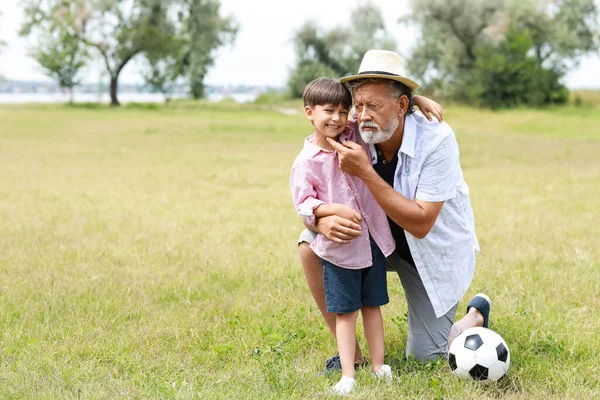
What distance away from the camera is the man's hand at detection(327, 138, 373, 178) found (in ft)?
12.7

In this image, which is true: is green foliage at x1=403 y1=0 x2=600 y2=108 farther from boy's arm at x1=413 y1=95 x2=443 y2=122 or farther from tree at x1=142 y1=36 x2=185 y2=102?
boy's arm at x1=413 y1=95 x2=443 y2=122

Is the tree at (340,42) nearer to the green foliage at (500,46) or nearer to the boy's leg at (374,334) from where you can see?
the green foliage at (500,46)

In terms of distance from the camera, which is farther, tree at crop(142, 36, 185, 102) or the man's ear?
tree at crop(142, 36, 185, 102)

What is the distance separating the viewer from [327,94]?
13.3 feet

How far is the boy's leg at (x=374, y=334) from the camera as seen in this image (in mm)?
4277

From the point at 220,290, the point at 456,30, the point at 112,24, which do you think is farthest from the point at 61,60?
the point at 220,290

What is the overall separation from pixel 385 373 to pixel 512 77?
39874mm

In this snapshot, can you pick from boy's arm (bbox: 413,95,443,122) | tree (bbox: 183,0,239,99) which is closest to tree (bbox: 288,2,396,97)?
tree (bbox: 183,0,239,99)

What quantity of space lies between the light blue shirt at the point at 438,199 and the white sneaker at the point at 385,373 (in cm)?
48

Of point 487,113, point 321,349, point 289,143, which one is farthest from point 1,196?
point 487,113

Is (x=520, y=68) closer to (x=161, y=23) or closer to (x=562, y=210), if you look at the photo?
(x=161, y=23)

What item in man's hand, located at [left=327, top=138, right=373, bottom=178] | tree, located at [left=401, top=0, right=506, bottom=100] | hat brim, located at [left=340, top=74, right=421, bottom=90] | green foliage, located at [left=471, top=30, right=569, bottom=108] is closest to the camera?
man's hand, located at [left=327, top=138, right=373, bottom=178]

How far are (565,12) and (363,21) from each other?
1537 centimetres

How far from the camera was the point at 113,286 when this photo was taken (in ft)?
20.6
